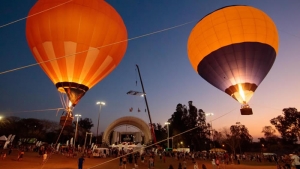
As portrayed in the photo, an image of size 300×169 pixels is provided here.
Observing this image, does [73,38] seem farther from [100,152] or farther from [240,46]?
[100,152]

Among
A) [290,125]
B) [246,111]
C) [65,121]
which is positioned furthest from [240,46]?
[290,125]

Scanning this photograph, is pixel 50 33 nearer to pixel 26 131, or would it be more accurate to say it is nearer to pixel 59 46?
pixel 59 46

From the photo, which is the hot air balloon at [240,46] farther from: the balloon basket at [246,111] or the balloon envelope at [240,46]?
the balloon basket at [246,111]

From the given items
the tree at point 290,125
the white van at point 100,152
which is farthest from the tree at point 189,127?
the white van at point 100,152

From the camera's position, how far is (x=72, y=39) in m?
9.48

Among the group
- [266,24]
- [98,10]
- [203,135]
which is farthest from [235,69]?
[203,135]

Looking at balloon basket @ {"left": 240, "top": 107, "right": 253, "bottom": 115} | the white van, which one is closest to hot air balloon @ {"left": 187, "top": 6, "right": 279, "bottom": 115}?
balloon basket @ {"left": 240, "top": 107, "right": 253, "bottom": 115}

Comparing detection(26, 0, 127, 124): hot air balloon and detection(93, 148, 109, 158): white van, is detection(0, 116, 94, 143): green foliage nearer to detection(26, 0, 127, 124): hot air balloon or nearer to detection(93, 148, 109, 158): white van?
detection(93, 148, 109, 158): white van

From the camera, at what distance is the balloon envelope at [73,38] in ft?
30.8

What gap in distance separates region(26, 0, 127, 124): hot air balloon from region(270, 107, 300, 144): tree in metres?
57.7

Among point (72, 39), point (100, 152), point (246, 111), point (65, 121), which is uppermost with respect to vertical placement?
point (72, 39)

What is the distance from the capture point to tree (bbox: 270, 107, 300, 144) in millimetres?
51781

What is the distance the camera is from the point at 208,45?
11773 mm

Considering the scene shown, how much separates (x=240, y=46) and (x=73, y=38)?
8782mm
